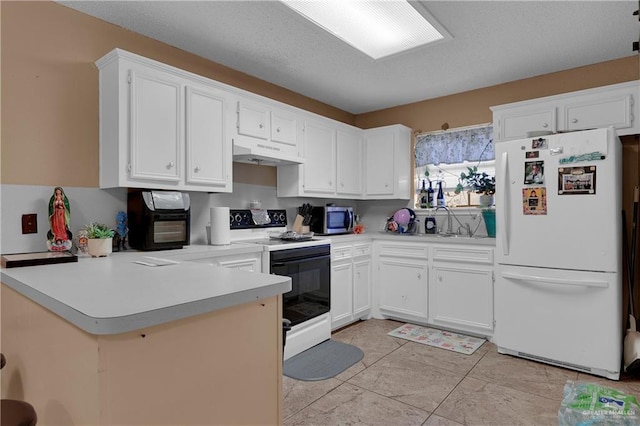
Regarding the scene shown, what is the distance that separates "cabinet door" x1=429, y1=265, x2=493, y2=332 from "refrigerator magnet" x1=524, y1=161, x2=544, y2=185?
89 centimetres

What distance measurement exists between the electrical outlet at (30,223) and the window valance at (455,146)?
370cm

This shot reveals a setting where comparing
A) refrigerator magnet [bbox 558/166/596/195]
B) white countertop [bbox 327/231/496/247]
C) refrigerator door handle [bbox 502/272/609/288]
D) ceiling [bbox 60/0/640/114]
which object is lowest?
refrigerator door handle [bbox 502/272/609/288]

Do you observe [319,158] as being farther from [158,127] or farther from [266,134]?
[158,127]

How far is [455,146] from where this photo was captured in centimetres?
408

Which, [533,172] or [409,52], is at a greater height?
[409,52]

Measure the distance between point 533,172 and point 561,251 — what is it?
65cm

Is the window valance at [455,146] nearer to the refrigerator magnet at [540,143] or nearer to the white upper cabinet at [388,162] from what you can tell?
the white upper cabinet at [388,162]

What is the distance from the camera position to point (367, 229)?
4754 millimetres

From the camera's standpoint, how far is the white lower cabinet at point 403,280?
369cm

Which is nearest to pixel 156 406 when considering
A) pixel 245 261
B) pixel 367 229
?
pixel 245 261

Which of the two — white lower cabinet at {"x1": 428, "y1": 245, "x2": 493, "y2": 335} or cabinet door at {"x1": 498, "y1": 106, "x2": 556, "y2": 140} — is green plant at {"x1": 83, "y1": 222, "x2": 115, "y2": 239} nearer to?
white lower cabinet at {"x1": 428, "y1": 245, "x2": 493, "y2": 335}

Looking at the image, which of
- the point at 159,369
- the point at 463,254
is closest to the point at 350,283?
the point at 463,254

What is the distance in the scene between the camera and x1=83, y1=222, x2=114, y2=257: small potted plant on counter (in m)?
2.12

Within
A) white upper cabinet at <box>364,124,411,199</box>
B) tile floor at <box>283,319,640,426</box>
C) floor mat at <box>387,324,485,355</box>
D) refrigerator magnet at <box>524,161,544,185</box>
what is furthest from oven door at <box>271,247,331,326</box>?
refrigerator magnet at <box>524,161,544,185</box>
